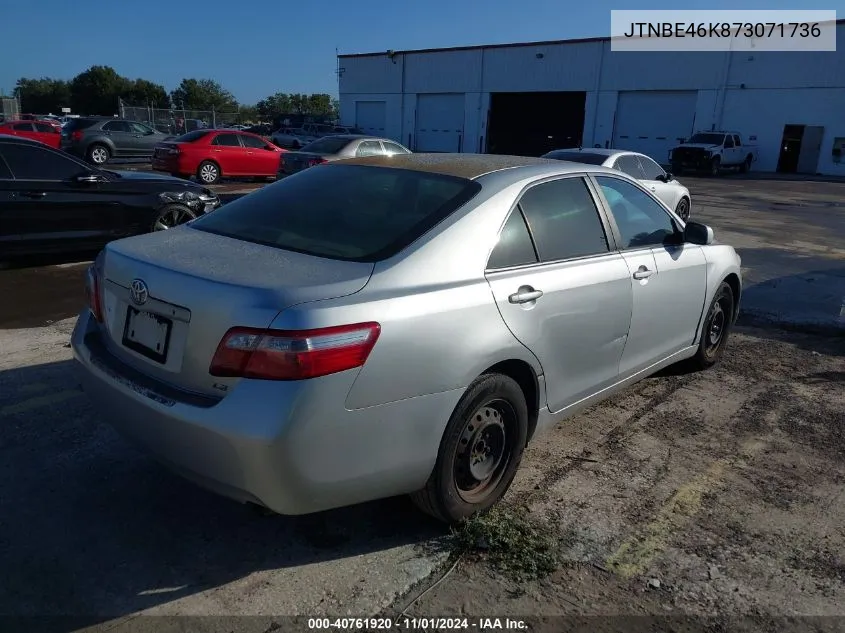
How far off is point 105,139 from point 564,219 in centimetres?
2351

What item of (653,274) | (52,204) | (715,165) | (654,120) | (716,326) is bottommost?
(716,326)

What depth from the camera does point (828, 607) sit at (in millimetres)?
2695

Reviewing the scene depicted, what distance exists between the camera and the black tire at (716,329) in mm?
5013

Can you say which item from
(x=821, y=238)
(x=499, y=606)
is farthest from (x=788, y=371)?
(x=821, y=238)

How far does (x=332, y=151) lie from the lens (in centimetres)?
1542

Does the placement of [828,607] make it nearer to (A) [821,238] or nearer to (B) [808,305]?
(B) [808,305]

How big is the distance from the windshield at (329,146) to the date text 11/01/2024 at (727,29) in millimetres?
28881

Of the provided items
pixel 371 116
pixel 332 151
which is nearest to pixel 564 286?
pixel 332 151

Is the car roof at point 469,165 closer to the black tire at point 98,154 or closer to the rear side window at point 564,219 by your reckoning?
the rear side window at point 564,219

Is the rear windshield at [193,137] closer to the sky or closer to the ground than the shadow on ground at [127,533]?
closer to the sky

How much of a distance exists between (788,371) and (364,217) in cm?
403

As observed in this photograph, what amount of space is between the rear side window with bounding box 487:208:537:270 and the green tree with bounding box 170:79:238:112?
97.2m

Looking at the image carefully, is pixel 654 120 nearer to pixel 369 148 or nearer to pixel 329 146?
pixel 369 148

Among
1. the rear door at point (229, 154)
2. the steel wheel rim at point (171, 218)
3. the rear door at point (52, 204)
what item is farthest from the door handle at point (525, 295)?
the rear door at point (229, 154)
